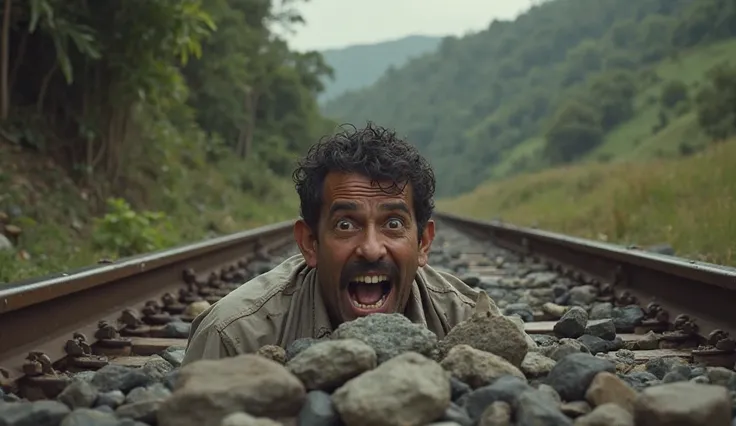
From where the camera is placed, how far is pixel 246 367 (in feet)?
5.69

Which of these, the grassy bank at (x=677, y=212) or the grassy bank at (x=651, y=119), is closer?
the grassy bank at (x=677, y=212)

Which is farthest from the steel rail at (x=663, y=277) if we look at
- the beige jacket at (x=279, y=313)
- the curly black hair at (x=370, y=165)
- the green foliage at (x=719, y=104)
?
the green foliage at (x=719, y=104)

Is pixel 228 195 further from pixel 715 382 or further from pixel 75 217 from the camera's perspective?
pixel 715 382

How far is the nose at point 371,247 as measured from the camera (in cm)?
245

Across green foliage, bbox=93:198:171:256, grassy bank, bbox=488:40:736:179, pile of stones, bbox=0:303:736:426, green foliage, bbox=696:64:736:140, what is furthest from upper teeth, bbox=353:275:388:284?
grassy bank, bbox=488:40:736:179

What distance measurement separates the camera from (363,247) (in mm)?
2453

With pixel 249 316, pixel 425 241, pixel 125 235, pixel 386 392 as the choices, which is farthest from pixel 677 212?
pixel 386 392

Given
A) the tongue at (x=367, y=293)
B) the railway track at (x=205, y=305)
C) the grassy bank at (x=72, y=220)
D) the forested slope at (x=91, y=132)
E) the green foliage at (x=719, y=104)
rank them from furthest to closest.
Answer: the green foliage at (x=719, y=104), the forested slope at (x=91, y=132), the grassy bank at (x=72, y=220), the railway track at (x=205, y=305), the tongue at (x=367, y=293)

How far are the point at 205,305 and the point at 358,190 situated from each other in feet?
7.63

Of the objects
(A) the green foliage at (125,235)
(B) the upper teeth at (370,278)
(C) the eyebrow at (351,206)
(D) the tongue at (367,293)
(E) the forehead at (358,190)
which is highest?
(E) the forehead at (358,190)

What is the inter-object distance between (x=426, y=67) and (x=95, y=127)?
441 ft

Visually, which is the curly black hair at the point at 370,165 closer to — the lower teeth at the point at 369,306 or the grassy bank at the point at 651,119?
the lower teeth at the point at 369,306

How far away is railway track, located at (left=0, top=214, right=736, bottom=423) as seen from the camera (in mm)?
3127

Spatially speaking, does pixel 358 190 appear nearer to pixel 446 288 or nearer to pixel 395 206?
pixel 395 206
